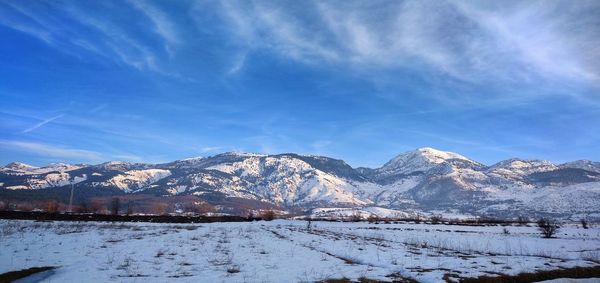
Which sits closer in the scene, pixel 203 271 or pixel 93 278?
pixel 93 278

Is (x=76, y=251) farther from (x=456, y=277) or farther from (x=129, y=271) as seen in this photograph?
(x=456, y=277)

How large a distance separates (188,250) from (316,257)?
8880 millimetres

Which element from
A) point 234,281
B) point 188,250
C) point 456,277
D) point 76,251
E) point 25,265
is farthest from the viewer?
point 188,250

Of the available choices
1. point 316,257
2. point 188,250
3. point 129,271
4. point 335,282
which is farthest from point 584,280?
point 188,250

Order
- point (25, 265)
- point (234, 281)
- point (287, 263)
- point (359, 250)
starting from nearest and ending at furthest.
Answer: point (234, 281) → point (25, 265) → point (287, 263) → point (359, 250)

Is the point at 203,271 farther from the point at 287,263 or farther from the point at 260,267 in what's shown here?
the point at 287,263

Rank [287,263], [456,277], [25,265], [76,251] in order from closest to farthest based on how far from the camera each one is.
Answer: [456,277] → [25,265] → [287,263] → [76,251]

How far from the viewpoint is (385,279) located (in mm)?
17469

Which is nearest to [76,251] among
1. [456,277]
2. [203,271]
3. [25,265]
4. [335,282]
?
[25,265]

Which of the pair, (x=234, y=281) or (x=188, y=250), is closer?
(x=234, y=281)

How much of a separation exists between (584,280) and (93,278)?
20.8m

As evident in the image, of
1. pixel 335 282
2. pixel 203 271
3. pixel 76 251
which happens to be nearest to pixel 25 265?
pixel 76 251

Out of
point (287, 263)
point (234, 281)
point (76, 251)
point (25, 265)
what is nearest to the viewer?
point (234, 281)

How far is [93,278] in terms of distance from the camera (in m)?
16.5
